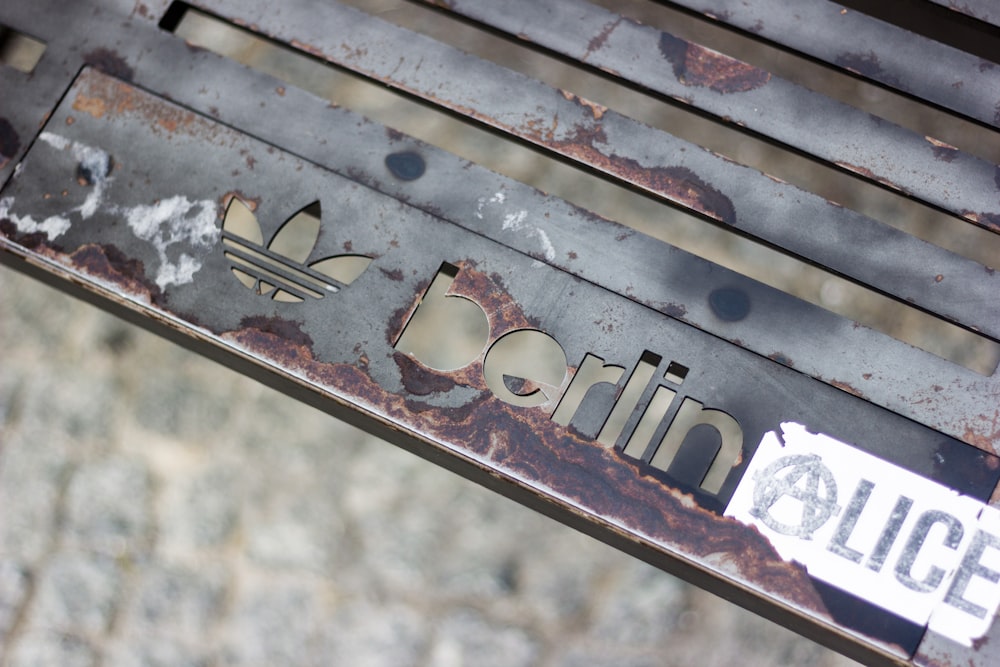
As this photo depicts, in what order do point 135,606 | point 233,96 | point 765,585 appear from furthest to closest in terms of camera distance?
point 135,606
point 233,96
point 765,585

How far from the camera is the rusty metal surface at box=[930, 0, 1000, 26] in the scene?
44.4 inches

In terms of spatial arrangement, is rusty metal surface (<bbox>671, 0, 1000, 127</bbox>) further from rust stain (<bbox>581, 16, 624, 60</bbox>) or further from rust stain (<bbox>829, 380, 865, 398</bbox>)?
rust stain (<bbox>829, 380, 865, 398</bbox>)

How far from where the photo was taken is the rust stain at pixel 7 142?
3.52 feet

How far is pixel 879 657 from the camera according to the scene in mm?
974

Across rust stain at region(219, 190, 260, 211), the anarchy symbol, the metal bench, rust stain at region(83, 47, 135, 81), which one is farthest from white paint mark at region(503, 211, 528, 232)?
rust stain at region(83, 47, 135, 81)

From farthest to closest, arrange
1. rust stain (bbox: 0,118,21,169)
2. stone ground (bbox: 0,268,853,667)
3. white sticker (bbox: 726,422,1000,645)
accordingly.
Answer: stone ground (bbox: 0,268,853,667) < rust stain (bbox: 0,118,21,169) < white sticker (bbox: 726,422,1000,645)

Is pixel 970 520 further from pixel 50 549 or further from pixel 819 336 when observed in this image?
pixel 50 549

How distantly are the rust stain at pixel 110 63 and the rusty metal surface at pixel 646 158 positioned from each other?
0.44 feet

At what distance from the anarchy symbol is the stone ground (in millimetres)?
321

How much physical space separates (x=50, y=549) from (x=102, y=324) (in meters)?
0.34

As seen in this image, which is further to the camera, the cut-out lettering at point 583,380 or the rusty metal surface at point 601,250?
the cut-out lettering at point 583,380

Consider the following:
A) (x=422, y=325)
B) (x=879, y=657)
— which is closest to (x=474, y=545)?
(x=422, y=325)

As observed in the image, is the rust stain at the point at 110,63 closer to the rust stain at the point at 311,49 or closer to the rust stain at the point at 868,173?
the rust stain at the point at 311,49

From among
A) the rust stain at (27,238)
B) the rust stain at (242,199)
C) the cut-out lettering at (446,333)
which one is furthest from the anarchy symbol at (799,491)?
the rust stain at (27,238)
